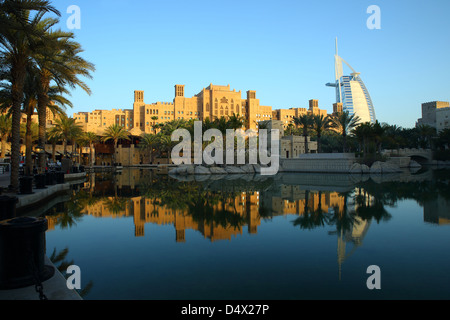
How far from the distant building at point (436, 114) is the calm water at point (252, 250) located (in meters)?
103

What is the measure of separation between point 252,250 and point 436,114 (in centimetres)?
11405

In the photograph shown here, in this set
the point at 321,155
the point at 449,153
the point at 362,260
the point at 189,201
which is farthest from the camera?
the point at 449,153

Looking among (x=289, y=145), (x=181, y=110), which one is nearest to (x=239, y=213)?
(x=289, y=145)

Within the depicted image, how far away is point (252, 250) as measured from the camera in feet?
21.3

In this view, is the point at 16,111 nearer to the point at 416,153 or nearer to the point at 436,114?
the point at 416,153

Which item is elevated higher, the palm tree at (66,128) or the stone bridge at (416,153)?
the palm tree at (66,128)

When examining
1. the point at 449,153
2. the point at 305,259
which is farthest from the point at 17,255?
the point at 449,153

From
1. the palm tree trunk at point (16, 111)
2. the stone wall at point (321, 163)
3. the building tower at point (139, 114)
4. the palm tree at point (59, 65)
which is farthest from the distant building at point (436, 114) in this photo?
the palm tree trunk at point (16, 111)

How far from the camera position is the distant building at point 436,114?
9488 cm

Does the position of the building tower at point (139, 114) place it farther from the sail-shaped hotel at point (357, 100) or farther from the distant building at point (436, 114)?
the sail-shaped hotel at point (357, 100)
